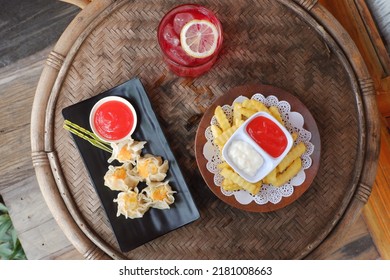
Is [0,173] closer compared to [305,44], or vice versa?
[305,44]

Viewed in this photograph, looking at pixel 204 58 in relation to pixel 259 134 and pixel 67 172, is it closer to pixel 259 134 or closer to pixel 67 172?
pixel 259 134

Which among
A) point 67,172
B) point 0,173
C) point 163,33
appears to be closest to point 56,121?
point 67,172

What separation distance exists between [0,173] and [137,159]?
3.43 feet

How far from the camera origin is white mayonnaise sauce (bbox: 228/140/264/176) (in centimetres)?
165

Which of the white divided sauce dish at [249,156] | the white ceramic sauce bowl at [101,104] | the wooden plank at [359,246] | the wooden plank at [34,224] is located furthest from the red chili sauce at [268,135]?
the wooden plank at [34,224]

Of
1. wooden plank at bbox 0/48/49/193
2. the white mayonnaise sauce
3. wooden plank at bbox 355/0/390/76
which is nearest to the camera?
the white mayonnaise sauce

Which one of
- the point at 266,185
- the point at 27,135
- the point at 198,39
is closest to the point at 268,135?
the point at 266,185

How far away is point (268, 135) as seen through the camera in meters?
1.66

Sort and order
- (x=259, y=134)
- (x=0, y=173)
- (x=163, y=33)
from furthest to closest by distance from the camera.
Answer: (x=0, y=173) < (x=163, y=33) < (x=259, y=134)

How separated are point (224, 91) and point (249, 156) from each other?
34cm

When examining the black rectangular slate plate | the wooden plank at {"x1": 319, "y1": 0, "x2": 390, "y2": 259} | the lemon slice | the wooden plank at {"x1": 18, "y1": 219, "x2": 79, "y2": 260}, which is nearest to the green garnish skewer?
the black rectangular slate plate

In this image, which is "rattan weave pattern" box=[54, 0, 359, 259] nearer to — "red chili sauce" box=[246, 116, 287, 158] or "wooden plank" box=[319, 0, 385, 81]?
"red chili sauce" box=[246, 116, 287, 158]

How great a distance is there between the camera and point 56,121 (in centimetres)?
181

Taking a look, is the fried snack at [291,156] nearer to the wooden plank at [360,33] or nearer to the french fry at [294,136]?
the french fry at [294,136]
